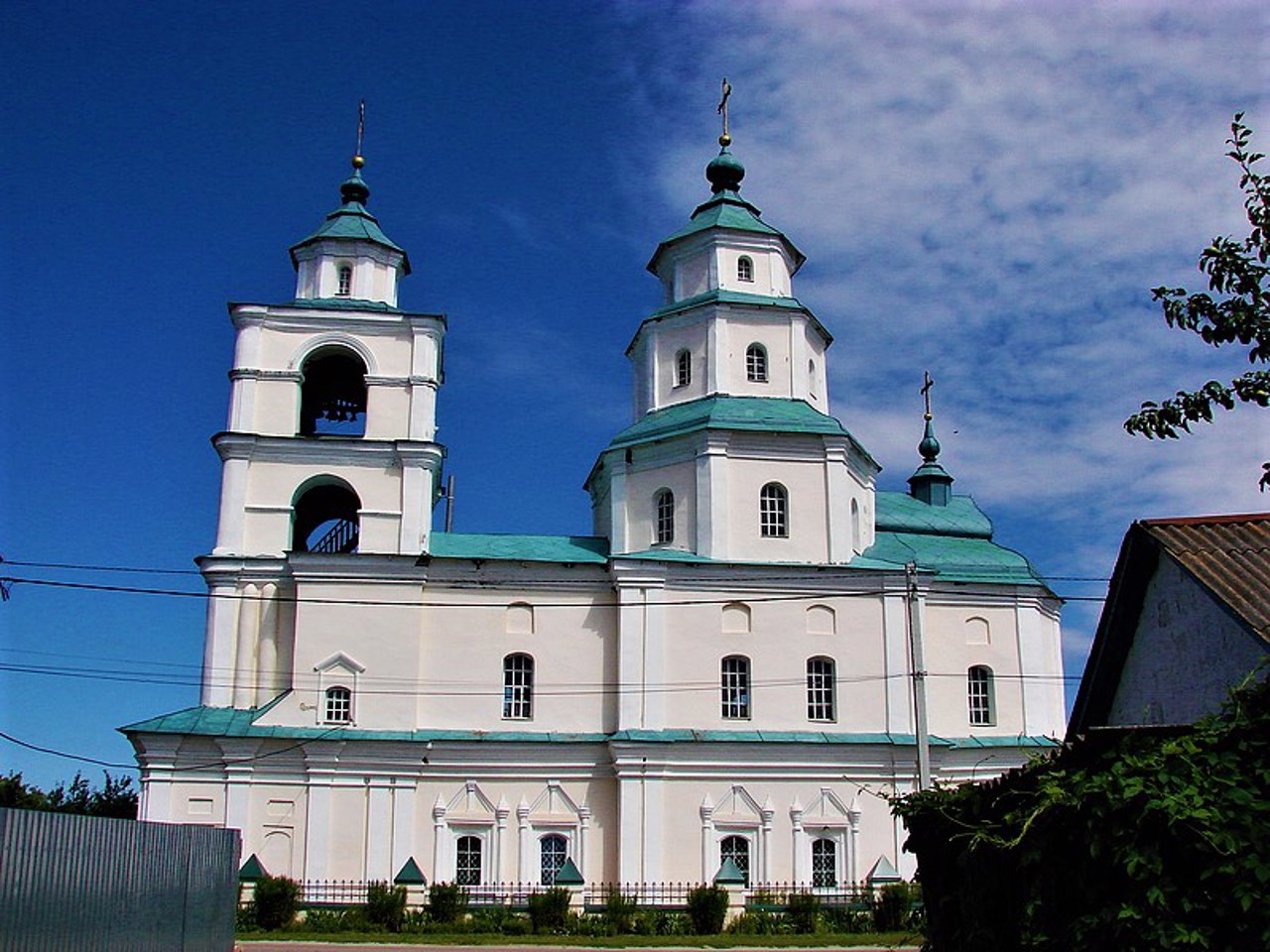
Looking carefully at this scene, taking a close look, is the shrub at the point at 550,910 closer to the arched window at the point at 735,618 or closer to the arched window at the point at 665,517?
the arched window at the point at 735,618

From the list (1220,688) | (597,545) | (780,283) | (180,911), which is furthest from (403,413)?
(1220,688)

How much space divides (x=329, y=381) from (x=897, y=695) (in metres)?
17.3

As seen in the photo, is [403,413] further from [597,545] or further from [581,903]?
[581,903]

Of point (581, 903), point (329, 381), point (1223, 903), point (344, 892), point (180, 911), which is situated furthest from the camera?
point (329, 381)

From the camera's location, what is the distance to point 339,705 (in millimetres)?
31281

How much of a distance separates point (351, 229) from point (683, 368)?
9783 millimetres

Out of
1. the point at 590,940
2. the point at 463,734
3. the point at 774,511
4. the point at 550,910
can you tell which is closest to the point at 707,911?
the point at 590,940

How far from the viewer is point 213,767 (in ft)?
99.6

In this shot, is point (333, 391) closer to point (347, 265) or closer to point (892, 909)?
point (347, 265)

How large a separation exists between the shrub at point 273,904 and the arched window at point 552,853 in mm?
6733

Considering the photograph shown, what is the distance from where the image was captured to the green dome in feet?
128

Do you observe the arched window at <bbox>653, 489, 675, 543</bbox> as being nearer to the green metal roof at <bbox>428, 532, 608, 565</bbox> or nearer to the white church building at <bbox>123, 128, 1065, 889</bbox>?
the white church building at <bbox>123, 128, 1065, 889</bbox>

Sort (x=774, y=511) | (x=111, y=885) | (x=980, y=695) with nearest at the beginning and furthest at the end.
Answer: (x=111, y=885) < (x=774, y=511) < (x=980, y=695)

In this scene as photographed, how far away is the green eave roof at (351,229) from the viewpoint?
3538 cm
